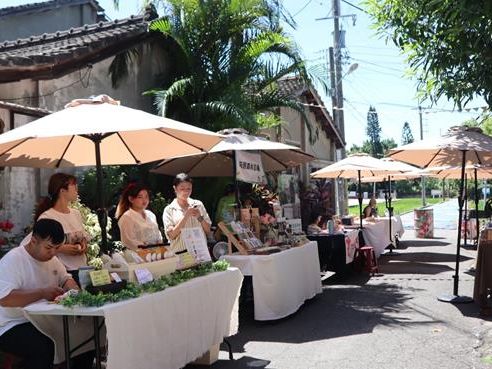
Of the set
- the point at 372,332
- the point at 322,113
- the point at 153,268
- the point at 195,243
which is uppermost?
the point at 322,113

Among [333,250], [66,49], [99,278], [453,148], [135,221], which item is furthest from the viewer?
[333,250]

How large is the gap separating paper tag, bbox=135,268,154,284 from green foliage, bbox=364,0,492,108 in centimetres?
305

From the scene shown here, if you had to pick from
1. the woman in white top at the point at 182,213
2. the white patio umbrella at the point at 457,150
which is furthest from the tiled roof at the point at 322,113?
the woman in white top at the point at 182,213

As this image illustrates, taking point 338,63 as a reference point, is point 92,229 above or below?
below

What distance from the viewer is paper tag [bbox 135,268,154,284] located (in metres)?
4.57

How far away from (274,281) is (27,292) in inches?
142

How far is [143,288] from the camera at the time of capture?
447 cm

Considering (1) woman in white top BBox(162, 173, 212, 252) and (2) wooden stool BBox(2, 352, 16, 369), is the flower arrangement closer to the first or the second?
(1) woman in white top BBox(162, 173, 212, 252)

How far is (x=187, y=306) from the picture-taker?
4.88 m

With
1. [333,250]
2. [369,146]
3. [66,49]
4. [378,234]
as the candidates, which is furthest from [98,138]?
[369,146]

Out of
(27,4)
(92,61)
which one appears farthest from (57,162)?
(27,4)

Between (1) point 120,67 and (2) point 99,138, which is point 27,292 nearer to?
(2) point 99,138

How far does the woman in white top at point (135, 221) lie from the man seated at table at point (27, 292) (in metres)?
1.58

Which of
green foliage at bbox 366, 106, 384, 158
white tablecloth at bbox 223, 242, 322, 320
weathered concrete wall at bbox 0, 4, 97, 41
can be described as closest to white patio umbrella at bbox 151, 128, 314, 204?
white tablecloth at bbox 223, 242, 322, 320
